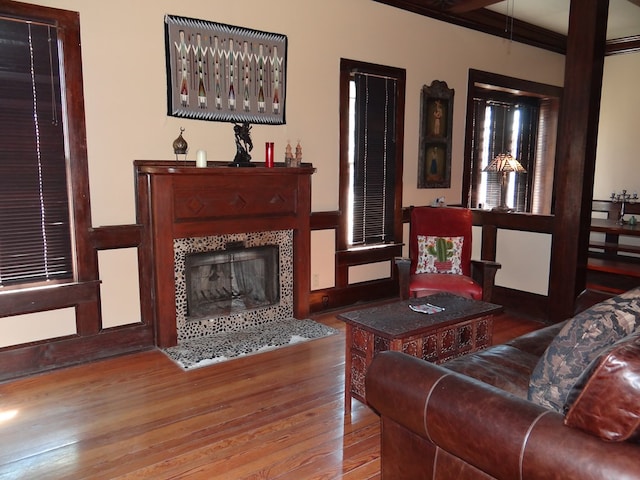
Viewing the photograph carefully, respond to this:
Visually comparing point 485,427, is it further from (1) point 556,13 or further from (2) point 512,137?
(2) point 512,137

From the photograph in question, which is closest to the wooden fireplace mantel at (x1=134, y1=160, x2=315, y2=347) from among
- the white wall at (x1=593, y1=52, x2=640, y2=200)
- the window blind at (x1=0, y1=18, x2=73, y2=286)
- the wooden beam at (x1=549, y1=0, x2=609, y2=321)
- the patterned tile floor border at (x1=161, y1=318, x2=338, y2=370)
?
the patterned tile floor border at (x1=161, y1=318, x2=338, y2=370)

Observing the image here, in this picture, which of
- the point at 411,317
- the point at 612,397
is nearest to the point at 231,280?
the point at 411,317

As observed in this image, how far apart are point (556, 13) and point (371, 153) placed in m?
2.69

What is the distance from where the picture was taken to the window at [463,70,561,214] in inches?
232

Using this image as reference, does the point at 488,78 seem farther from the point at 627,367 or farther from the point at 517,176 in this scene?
the point at 627,367

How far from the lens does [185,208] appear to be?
12.0 feet

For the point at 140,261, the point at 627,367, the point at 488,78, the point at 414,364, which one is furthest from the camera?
the point at 488,78

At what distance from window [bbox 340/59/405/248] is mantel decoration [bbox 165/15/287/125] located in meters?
0.77

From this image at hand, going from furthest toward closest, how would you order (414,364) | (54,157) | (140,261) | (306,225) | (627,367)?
(306,225)
(140,261)
(54,157)
(414,364)
(627,367)

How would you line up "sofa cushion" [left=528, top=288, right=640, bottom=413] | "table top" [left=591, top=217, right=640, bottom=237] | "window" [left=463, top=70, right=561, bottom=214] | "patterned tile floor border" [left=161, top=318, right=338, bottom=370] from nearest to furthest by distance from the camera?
"sofa cushion" [left=528, top=288, right=640, bottom=413], "patterned tile floor border" [left=161, top=318, right=338, bottom=370], "table top" [left=591, top=217, right=640, bottom=237], "window" [left=463, top=70, right=561, bottom=214]

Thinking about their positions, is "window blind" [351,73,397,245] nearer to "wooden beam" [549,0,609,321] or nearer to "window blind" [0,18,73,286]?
"wooden beam" [549,0,609,321]

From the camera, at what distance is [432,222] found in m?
4.48

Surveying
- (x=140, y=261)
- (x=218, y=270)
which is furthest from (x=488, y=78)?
(x=140, y=261)

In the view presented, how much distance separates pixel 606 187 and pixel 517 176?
4.14ft
